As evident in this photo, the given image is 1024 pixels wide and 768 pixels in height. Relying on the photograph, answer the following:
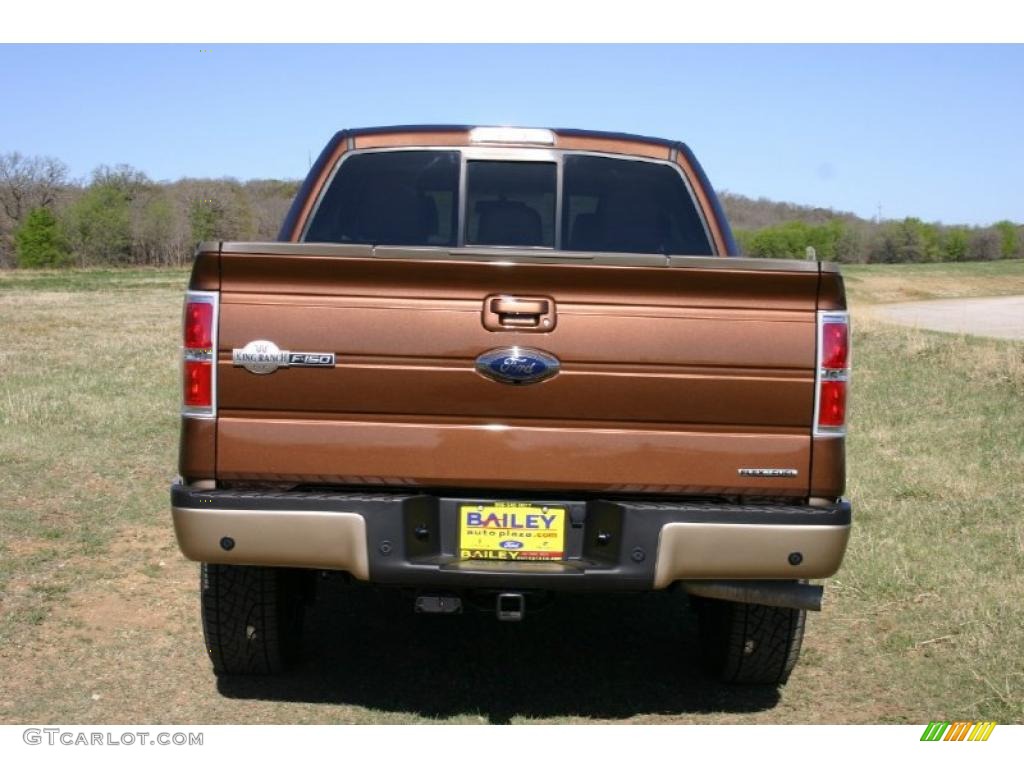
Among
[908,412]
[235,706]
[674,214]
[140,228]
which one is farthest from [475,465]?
[140,228]

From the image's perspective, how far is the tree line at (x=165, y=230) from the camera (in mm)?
88688

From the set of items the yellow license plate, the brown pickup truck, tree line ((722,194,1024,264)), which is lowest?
the yellow license plate

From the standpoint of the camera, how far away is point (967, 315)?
130 feet

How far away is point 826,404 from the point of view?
382 cm

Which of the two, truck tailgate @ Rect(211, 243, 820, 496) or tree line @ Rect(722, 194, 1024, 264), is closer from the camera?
truck tailgate @ Rect(211, 243, 820, 496)

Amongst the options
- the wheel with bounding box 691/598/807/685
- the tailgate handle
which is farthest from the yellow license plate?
the wheel with bounding box 691/598/807/685

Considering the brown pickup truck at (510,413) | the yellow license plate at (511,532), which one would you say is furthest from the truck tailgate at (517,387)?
the yellow license plate at (511,532)

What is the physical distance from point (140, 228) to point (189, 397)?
94.3m

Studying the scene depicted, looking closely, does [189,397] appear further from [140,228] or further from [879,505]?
[140,228]

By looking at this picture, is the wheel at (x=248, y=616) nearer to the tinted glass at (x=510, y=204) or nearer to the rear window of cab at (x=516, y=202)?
the rear window of cab at (x=516, y=202)

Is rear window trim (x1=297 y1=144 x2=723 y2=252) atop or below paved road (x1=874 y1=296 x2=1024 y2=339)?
atop

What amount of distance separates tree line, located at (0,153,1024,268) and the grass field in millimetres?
72960

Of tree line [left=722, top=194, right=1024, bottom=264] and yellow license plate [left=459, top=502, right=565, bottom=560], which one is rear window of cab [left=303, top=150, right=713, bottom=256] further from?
tree line [left=722, top=194, right=1024, bottom=264]

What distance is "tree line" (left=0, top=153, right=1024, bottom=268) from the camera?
88688 mm
